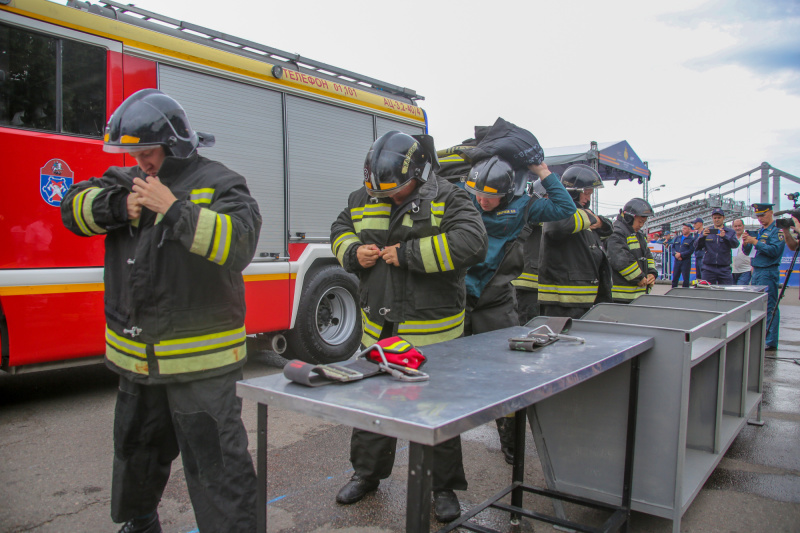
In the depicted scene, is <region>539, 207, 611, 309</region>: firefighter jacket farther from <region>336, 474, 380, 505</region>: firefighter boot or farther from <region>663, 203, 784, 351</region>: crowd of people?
<region>663, 203, 784, 351</region>: crowd of people

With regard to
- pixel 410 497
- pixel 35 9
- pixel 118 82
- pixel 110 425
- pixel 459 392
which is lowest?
pixel 110 425

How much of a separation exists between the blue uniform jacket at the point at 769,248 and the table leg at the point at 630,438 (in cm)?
582

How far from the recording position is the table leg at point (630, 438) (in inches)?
95.7

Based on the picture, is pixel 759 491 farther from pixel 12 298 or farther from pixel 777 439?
pixel 12 298

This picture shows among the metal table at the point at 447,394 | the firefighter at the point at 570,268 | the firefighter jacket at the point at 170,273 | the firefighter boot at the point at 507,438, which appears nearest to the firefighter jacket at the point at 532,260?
the firefighter at the point at 570,268

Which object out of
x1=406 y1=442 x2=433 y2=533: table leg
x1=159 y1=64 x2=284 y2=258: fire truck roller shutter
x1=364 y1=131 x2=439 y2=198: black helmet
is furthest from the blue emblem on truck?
x1=406 y1=442 x2=433 y2=533: table leg

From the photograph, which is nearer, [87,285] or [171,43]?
[87,285]

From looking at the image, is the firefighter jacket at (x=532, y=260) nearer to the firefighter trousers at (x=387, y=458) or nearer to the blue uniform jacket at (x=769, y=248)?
the firefighter trousers at (x=387, y=458)

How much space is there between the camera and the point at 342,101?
6277 mm

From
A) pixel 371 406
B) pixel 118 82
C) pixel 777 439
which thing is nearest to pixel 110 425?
pixel 118 82

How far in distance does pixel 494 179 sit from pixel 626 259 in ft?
9.25

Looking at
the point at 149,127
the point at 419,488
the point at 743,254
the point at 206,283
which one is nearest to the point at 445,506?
the point at 419,488

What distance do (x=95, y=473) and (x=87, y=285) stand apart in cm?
157

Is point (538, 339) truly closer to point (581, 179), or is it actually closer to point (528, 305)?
point (581, 179)
